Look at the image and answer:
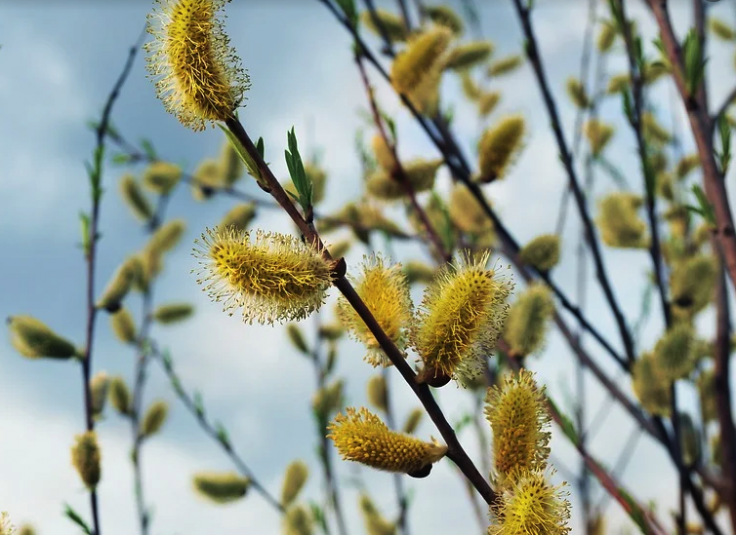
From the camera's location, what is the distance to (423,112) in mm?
1842

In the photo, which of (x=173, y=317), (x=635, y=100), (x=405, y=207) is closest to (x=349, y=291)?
(x=635, y=100)

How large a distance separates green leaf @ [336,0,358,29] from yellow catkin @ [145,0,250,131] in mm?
924

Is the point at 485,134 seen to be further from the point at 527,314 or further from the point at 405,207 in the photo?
the point at 405,207

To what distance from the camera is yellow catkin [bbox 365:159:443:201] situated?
6.15 ft

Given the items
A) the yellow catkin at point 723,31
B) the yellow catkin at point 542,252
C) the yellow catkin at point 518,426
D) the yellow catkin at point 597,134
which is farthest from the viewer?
the yellow catkin at point 723,31

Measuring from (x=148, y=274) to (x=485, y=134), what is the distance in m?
1.52

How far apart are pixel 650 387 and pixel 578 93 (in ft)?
4.94

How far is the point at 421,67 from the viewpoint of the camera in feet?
5.66

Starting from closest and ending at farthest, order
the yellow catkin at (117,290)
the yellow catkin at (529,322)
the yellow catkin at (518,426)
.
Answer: the yellow catkin at (518,426) < the yellow catkin at (529,322) < the yellow catkin at (117,290)

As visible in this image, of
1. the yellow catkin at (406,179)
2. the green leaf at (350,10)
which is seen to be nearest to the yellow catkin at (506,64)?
the yellow catkin at (406,179)

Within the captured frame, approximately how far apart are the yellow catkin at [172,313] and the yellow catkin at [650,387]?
168cm

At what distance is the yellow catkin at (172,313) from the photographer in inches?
107

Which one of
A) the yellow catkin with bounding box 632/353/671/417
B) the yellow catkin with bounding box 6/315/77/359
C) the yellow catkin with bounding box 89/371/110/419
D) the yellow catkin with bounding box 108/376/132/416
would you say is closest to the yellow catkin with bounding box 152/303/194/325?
the yellow catkin with bounding box 108/376/132/416

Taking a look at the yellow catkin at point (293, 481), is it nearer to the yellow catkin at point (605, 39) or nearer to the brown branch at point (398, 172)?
the brown branch at point (398, 172)
